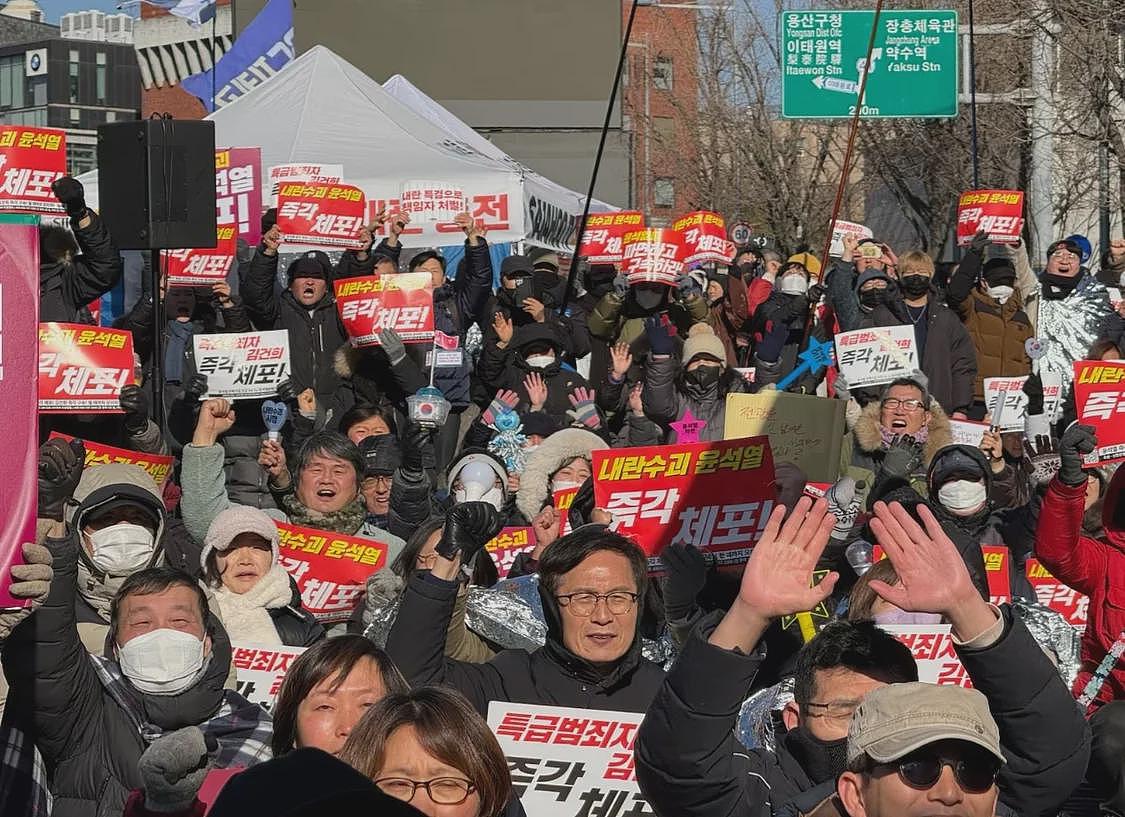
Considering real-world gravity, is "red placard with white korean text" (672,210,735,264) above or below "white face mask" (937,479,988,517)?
above

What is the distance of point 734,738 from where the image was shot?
3617 mm

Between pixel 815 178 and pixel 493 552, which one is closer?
pixel 493 552

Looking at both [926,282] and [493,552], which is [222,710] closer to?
[493,552]

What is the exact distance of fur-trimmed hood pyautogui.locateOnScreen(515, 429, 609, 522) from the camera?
7.42 meters

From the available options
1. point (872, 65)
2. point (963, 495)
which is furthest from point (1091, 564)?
point (872, 65)

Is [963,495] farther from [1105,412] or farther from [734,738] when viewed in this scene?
[734,738]

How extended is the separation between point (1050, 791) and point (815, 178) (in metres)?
32.5

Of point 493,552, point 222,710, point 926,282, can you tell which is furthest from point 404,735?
point 926,282

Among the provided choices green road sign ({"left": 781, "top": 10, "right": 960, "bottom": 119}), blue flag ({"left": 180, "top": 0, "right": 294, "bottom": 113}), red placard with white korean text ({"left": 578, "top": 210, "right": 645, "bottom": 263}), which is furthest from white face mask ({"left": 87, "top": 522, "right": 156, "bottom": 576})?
blue flag ({"left": 180, "top": 0, "right": 294, "bottom": 113})

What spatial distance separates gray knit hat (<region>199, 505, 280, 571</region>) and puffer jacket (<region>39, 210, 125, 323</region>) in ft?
11.5

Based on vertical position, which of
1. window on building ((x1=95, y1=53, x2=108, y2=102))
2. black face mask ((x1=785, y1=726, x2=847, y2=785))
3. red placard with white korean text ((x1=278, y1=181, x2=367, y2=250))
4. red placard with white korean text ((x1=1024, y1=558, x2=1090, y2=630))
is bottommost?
red placard with white korean text ((x1=1024, y1=558, x2=1090, y2=630))

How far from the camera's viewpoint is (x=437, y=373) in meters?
10.9

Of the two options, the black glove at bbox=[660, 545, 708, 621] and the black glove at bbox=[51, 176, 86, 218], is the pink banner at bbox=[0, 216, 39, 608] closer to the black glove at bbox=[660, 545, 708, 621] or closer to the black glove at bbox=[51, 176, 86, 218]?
the black glove at bbox=[660, 545, 708, 621]

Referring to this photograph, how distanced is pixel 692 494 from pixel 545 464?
109 centimetres
